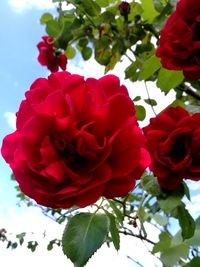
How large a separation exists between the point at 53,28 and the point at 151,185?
0.65 meters

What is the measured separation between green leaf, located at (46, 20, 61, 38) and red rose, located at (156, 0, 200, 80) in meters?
0.51

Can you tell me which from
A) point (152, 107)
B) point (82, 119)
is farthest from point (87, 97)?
point (152, 107)

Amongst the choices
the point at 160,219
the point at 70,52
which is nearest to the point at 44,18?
the point at 70,52

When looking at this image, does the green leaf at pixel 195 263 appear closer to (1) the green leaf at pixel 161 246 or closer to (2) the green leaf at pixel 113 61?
(1) the green leaf at pixel 161 246

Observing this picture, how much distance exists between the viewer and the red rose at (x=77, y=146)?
51 cm

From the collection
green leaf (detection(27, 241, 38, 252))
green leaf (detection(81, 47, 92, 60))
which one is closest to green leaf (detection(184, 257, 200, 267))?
green leaf (detection(81, 47, 92, 60))

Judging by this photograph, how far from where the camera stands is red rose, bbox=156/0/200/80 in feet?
2.34

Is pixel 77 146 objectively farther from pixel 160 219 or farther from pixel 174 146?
pixel 160 219

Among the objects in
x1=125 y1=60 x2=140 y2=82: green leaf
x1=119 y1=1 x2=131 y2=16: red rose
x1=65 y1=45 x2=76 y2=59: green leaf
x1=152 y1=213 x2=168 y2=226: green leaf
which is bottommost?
x1=152 y1=213 x2=168 y2=226: green leaf

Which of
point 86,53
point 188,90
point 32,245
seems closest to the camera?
point 188,90

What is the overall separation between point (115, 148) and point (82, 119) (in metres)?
0.05

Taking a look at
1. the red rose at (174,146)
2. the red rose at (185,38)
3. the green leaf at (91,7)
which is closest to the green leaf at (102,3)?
the green leaf at (91,7)

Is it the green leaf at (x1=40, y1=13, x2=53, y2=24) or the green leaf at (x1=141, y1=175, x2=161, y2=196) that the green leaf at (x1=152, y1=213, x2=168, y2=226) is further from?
the green leaf at (x1=40, y1=13, x2=53, y2=24)

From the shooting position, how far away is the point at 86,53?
4.31 feet
